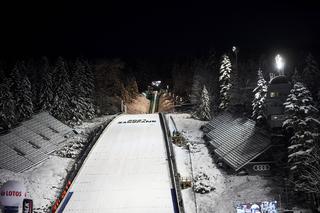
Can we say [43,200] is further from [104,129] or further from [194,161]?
[104,129]

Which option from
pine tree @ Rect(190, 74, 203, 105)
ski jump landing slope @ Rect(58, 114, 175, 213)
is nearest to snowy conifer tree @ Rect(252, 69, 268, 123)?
ski jump landing slope @ Rect(58, 114, 175, 213)

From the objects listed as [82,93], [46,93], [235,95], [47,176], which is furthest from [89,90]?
[47,176]

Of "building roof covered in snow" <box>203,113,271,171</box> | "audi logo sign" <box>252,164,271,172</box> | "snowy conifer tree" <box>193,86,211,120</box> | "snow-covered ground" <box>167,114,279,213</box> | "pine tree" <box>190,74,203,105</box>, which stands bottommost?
"snow-covered ground" <box>167,114,279,213</box>

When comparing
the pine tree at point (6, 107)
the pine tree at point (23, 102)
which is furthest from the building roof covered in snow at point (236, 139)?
the pine tree at point (6, 107)

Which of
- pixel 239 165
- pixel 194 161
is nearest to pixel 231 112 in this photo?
pixel 194 161

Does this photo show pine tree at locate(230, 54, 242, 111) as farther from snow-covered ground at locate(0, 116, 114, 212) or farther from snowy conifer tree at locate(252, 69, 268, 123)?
snow-covered ground at locate(0, 116, 114, 212)

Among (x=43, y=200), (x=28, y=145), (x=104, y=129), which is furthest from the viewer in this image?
(x=104, y=129)
